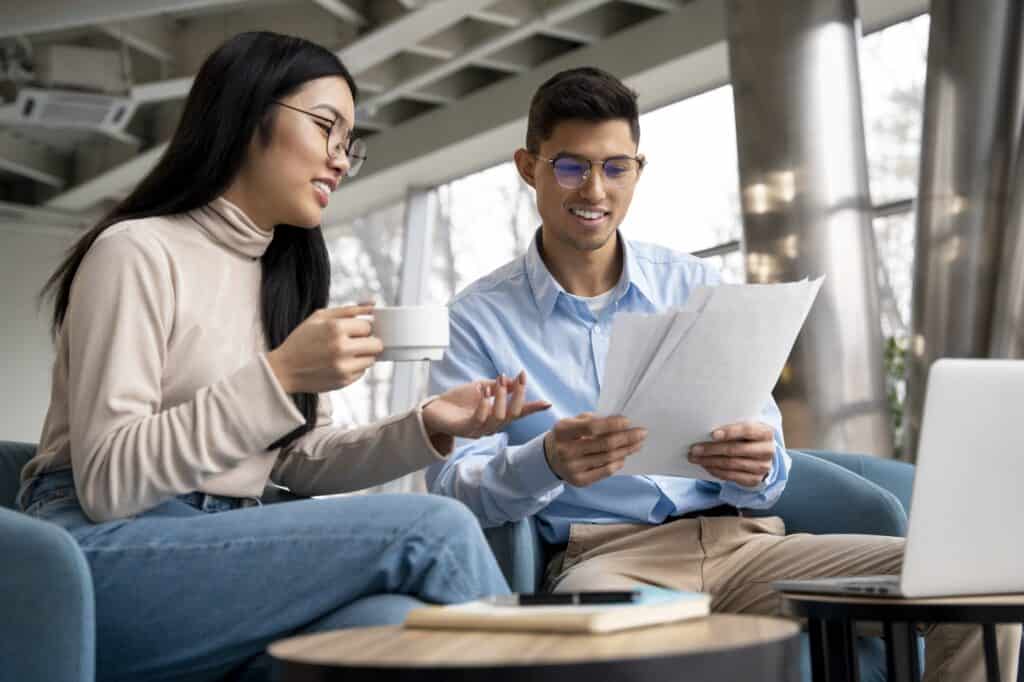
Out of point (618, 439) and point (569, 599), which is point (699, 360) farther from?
point (569, 599)

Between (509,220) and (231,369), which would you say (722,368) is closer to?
(231,369)

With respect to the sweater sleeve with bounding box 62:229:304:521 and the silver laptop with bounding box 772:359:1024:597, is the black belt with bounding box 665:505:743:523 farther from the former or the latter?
the sweater sleeve with bounding box 62:229:304:521

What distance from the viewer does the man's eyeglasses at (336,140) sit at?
1.95m

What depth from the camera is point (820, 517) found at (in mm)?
2523

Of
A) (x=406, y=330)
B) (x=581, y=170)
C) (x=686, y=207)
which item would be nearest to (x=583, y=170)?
(x=581, y=170)

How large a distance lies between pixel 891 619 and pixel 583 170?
1.19 m

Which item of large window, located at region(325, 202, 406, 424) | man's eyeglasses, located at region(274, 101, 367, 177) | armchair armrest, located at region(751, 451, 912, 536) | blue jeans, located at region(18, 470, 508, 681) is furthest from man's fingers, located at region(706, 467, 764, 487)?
large window, located at region(325, 202, 406, 424)

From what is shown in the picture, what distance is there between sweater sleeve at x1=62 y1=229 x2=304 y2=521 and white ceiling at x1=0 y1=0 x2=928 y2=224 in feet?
17.9

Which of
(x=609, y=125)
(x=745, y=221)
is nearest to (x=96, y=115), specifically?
(x=745, y=221)

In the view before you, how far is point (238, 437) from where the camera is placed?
1604 millimetres

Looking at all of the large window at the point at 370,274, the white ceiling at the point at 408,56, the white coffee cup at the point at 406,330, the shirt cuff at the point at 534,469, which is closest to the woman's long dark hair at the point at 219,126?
the white coffee cup at the point at 406,330

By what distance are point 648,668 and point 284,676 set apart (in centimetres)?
31

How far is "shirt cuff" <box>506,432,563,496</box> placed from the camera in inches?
82.7

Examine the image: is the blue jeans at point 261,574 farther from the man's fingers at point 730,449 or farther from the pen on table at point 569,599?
the man's fingers at point 730,449
